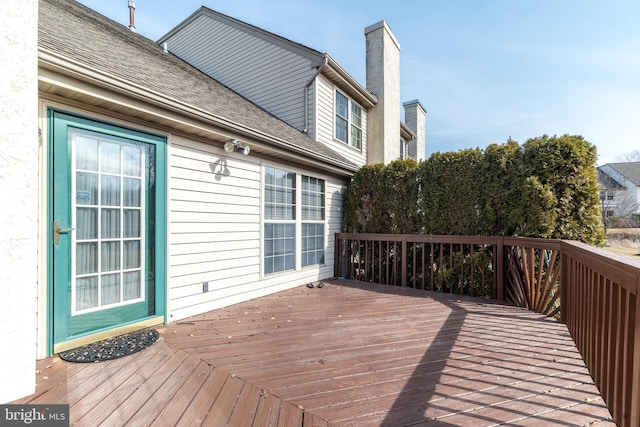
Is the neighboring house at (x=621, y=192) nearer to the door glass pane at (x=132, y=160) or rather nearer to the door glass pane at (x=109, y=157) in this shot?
the door glass pane at (x=132, y=160)

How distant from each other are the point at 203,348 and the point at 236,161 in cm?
257

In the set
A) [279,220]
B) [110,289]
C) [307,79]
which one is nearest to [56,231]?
[110,289]

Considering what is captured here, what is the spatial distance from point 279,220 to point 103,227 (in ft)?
8.72

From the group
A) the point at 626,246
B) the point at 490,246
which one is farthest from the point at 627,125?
the point at 490,246

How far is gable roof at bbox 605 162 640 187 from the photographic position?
88.0 feet

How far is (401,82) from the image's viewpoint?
33.1 feet

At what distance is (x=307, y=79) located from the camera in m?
7.02

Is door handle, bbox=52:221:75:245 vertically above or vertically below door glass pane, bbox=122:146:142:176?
below

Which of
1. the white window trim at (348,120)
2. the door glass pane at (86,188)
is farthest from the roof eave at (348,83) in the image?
the door glass pane at (86,188)

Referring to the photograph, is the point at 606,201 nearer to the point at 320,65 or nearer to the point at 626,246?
the point at 626,246

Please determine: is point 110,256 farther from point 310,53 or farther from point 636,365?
point 310,53

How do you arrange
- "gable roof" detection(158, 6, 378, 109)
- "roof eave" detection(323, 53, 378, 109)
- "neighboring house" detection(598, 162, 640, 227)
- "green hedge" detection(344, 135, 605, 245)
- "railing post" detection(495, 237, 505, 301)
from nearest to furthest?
"green hedge" detection(344, 135, 605, 245) → "railing post" detection(495, 237, 505, 301) → "gable roof" detection(158, 6, 378, 109) → "roof eave" detection(323, 53, 378, 109) → "neighboring house" detection(598, 162, 640, 227)

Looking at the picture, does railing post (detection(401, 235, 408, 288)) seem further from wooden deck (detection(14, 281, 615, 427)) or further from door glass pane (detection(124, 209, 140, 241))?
door glass pane (detection(124, 209, 140, 241))

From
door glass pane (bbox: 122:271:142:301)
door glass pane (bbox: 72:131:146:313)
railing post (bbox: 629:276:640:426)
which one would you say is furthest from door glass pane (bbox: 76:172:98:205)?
railing post (bbox: 629:276:640:426)
